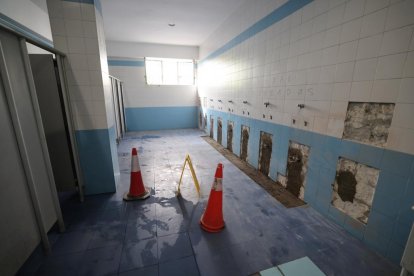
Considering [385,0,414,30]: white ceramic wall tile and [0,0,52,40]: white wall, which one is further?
[0,0,52,40]: white wall

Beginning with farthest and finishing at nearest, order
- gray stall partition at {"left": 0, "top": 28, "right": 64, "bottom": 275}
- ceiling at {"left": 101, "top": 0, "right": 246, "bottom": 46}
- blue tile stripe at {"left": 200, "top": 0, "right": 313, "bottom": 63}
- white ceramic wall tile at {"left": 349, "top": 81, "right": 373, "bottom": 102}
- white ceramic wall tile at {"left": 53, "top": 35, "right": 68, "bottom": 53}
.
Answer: ceiling at {"left": 101, "top": 0, "right": 246, "bottom": 46}
blue tile stripe at {"left": 200, "top": 0, "right": 313, "bottom": 63}
white ceramic wall tile at {"left": 53, "top": 35, "right": 68, "bottom": 53}
white ceramic wall tile at {"left": 349, "top": 81, "right": 373, "bottom": 102}
gray stall partition at {"left": 0, "top": 28, "right": 64, "bottom": 275}

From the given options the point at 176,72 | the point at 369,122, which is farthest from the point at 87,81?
the point at 176,72

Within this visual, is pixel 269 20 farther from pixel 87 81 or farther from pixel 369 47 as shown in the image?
pixel 87 81

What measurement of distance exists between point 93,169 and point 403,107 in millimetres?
3639

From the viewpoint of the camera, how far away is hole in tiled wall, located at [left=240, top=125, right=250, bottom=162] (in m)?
4.21

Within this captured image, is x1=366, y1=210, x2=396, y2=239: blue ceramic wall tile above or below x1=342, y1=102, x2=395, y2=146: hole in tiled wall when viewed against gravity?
below

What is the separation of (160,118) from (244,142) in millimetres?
4813

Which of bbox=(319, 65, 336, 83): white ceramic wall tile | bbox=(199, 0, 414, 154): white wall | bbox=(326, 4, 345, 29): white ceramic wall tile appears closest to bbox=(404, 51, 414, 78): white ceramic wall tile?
bbox=(199, 0, 414, 154): white wall

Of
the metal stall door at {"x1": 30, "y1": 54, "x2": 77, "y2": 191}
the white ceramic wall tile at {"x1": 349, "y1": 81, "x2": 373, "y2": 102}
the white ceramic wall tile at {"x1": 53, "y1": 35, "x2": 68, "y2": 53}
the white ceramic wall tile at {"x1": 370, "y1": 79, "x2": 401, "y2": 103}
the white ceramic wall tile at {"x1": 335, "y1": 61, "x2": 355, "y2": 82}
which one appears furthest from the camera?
the white ceramic wall tile at {"x1": 53, "y1": 35, "x2": 68, "y2": 53}

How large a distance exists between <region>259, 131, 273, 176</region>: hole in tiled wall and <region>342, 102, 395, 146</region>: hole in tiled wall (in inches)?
55.9

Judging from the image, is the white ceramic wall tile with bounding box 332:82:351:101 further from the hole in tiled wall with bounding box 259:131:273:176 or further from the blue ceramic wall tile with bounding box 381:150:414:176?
the hole in tiled wall with bounding box 259:131:273:176

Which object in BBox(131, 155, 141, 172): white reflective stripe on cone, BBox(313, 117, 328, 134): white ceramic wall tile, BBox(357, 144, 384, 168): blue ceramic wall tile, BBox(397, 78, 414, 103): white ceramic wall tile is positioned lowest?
BBox(131, 155, 141, 172): white reflective stripe on cone

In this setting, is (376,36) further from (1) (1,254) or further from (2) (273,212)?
(1) (1,254)

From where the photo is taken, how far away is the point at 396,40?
1564 millimetres
